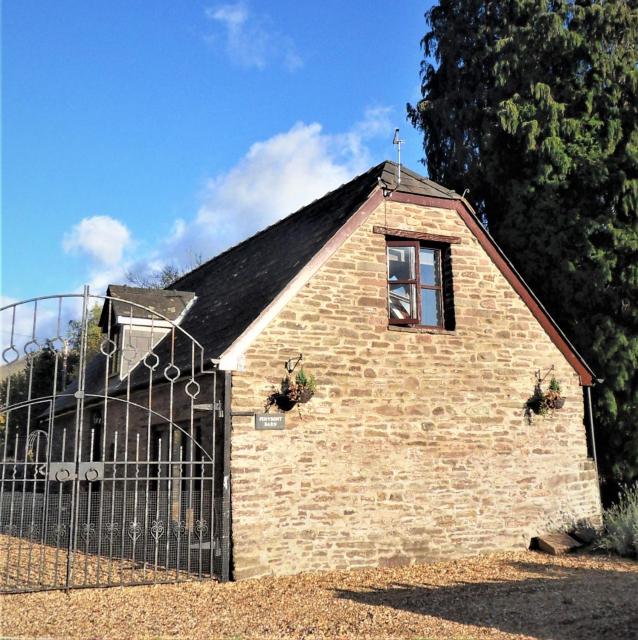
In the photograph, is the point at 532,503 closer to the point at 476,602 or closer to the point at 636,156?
the point at 476,602

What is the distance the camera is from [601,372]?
14391 mm

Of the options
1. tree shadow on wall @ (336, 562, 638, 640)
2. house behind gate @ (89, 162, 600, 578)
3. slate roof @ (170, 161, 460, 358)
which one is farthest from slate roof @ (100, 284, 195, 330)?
tree shadow on wall @ (336, 562, 638, 640)

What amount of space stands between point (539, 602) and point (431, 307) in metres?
5.47

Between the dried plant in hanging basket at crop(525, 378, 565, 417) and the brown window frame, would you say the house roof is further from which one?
the dried plant in hanging basket at crop(525, 378, 565, 417)

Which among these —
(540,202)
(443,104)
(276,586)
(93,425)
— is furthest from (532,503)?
(443,104)

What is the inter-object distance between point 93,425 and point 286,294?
764cm

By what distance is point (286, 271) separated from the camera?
1125 cm

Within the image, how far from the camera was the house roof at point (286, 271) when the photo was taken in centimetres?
1070

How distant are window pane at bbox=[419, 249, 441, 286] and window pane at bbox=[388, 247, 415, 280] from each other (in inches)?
12.6

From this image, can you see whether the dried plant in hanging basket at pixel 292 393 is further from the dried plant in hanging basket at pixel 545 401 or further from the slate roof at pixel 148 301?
the slate roof at pixel 148 301

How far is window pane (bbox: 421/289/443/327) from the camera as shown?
39.0 ft

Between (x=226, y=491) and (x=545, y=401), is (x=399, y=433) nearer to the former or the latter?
(x=545, y=401)

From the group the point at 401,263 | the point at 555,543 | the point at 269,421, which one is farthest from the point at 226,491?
the point at 555,543

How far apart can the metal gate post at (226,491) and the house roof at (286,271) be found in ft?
1.80
